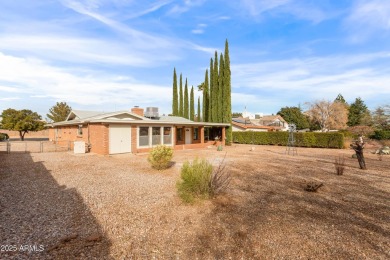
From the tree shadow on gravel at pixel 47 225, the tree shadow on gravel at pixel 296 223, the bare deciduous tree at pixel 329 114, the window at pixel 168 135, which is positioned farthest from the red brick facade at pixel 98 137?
the bare deciduous tree at pixel 329 114

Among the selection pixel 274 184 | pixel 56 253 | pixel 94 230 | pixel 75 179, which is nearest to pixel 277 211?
pixel 274 184

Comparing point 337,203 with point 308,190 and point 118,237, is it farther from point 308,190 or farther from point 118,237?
point 118,237

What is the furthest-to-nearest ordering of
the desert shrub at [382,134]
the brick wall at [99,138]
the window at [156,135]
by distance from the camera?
1. the desert shrub at [382,134]
2. the window at [156,135]
3. the brick wall at [99,138]

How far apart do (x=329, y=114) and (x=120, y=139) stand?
51415 millimetres

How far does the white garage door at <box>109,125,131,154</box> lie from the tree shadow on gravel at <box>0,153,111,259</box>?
9.00m

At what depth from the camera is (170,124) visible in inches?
840

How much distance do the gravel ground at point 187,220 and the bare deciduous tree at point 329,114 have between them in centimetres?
4797

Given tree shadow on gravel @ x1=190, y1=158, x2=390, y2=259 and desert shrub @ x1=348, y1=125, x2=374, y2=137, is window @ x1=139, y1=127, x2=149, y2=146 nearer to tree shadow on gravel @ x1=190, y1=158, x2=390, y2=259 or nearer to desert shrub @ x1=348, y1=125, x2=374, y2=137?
tree shadow on gravel @ x1=190, y1=158, x2=390, y2=259

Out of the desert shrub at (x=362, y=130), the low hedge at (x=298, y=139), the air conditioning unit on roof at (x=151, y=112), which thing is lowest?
the low hedge at (x=298, y=139)

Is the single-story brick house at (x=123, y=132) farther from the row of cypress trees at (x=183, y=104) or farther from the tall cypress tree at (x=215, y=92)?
the row of cypress trees at (x=183, y=104)

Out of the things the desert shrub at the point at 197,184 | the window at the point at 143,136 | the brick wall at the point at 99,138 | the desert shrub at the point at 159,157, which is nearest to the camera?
the desert shrub at the point at 197,184

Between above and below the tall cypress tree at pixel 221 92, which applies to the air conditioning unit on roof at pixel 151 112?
below

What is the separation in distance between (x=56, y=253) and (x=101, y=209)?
2.17 meters

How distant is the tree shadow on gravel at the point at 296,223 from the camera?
4.18m
